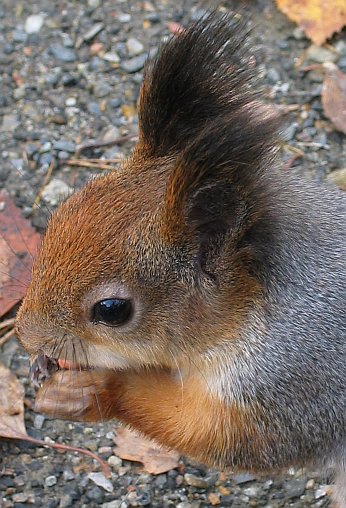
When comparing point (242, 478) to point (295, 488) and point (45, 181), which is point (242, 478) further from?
point (45, 181)

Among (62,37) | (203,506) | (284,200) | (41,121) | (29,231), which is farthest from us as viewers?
(62,37)

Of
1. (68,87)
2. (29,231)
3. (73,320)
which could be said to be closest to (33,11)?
(68,87)

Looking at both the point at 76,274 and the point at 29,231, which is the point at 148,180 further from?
the point at 29,231

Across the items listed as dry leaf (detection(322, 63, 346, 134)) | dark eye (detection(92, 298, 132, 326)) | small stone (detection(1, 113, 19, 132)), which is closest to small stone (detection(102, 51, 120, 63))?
small stone (detection(1, 113, 19, 132))

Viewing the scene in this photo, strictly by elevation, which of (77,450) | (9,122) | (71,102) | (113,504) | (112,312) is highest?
(71,102)

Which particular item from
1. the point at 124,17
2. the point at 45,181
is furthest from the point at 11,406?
the point at 124,17

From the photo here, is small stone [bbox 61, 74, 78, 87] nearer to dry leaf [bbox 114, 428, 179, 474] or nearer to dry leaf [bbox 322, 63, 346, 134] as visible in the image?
dry leaf [bbox 322, 63, 346, 134]

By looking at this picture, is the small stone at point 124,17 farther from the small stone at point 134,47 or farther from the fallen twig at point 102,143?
the fallen twig at point 102,143
